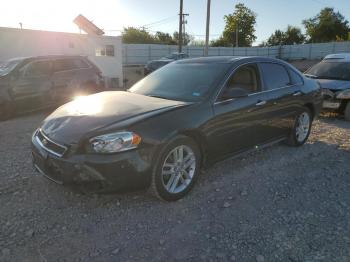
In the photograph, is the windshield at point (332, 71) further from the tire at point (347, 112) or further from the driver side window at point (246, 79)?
the driver side window at point (246, 79)

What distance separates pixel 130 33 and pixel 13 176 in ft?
203

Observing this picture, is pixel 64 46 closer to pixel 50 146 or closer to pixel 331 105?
pixel 331 105

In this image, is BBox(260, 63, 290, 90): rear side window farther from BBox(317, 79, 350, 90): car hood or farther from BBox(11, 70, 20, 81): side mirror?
BBox(11, 70, 20, 81): side mirror

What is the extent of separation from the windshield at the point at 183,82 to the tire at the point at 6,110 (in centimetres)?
466

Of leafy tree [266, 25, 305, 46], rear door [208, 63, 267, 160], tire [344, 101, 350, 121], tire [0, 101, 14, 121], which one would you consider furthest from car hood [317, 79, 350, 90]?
leafy tree [266, 25, 305, 46]

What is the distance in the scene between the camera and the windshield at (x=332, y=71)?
910 cm

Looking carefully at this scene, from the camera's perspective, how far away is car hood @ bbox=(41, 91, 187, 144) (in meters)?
3.46

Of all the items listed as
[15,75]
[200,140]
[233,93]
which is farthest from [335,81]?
[15,75]

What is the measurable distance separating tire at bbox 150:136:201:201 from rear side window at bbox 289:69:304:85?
2639 millimetres

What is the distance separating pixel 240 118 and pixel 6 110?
20.4ft

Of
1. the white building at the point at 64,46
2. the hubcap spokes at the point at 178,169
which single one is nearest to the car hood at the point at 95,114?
the hubcap spokes at the point at 178,169

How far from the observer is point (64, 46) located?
14477 mm

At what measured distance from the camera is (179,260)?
9.28 feet

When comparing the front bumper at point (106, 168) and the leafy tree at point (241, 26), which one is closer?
the front bumper at point (106, 168)
